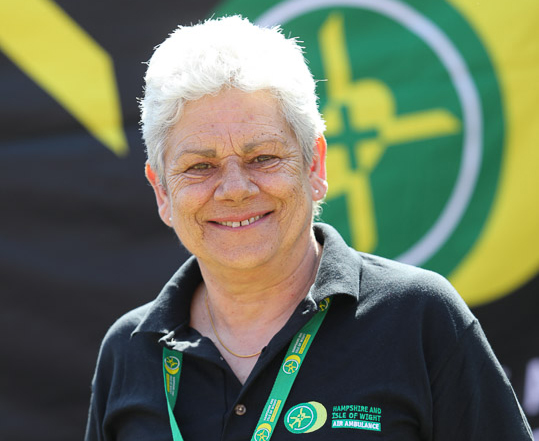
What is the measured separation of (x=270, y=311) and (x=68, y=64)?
5.25 feet

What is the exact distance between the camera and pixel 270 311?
191cm

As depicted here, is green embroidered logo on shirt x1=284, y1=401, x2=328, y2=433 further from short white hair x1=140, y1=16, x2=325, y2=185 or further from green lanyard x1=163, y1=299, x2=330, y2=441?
short white hair x1=140, y1=16, x2=325, y2=185

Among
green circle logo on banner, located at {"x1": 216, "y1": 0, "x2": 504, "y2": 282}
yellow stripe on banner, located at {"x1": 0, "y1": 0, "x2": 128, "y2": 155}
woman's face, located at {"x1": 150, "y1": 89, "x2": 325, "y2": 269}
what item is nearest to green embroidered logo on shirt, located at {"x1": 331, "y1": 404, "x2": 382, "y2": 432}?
woman's face, located at {"x1": 150, "y1": 89, "x2": 325, "y2": 269}

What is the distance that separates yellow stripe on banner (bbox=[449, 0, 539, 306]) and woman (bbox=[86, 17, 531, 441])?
3.69 ft

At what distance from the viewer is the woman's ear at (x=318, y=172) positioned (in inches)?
76.2

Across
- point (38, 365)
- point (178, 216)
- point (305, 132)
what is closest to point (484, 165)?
point (305, 132)

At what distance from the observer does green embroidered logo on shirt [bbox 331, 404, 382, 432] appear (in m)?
1.63

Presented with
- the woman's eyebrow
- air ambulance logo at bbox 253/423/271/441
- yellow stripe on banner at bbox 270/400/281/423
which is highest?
the woman's eyebrow

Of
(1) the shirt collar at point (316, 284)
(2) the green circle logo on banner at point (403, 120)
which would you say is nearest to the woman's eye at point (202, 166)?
(1) the shirt collar at point (316, 284)

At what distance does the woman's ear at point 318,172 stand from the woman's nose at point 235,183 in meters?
0.21

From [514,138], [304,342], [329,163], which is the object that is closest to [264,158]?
[304,342]

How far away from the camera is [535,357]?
112 inches

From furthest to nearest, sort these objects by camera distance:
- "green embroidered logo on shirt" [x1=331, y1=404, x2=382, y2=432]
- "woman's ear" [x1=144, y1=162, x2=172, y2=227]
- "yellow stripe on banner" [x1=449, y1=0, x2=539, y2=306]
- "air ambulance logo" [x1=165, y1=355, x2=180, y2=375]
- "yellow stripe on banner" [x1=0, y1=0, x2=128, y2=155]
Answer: "yellow stripe on banner" [x1=0, y1=0, x2=128, y2=155] < "yellow stripe on banner" [x1=449, y1=0, x2=539, y2=306] < "woman's ear" [x1=144, y1=162, x2=172, y2=227] < "air ambulance logo" [x1=165, y1=355, x2=180, y2=375] < "green embroidered logo on shirt" [x1=331, y1=404, x2=382, y2=432]

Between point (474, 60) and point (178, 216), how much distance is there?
154 centimetres
